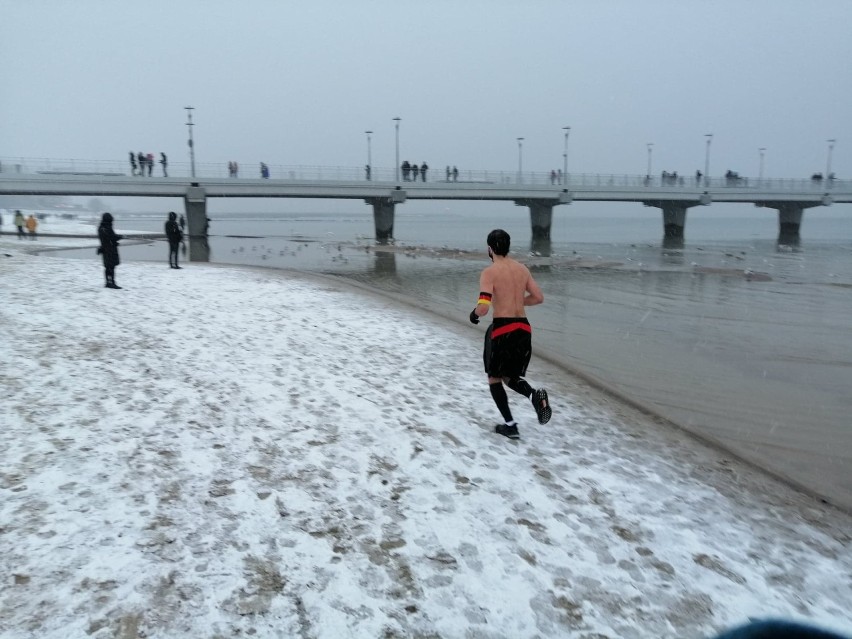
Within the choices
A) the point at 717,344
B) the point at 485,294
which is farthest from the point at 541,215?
the point at 485,294

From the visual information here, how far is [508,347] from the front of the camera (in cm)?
535

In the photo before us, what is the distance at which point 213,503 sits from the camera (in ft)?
13.1

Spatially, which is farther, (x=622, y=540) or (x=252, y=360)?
(x=252, y=360)

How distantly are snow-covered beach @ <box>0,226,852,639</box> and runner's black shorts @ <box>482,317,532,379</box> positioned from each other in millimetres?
771

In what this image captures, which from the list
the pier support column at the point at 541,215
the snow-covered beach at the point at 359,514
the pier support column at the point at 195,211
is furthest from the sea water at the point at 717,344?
the pier support column at the point at 541,215

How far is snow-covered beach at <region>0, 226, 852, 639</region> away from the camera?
10.1 feet

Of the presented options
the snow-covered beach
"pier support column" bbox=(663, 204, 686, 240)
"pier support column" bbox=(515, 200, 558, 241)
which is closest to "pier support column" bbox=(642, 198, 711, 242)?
"pier support column" bbox=(663, 204, 686, 240)

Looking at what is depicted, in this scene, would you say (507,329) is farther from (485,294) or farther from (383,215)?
(383,215)

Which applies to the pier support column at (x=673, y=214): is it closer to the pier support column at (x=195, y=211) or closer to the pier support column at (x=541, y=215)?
the pier support column at (x=541, y=215)

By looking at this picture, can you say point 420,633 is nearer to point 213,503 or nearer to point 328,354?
point 213,503

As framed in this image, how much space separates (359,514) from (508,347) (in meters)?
2.17

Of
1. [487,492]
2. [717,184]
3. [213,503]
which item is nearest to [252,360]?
[213,503]

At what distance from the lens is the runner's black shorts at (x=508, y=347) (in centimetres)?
535

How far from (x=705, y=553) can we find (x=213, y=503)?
351 centimetres
